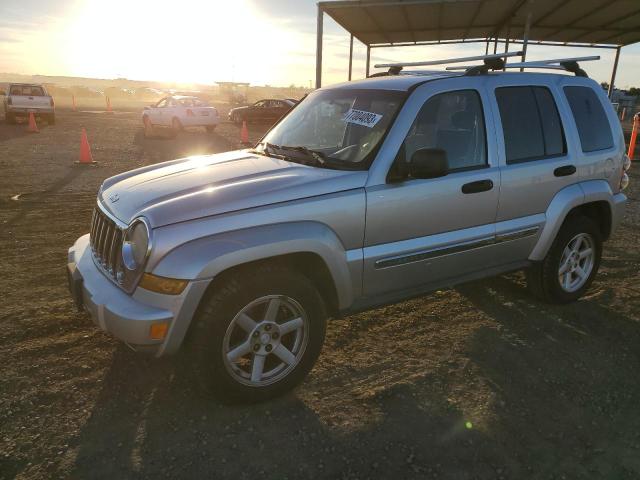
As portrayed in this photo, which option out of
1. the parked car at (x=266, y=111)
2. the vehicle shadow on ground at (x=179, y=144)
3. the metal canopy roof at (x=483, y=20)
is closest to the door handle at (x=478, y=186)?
the metal canopy roof at (x=483, y=20)

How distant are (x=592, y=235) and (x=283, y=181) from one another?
3.11m

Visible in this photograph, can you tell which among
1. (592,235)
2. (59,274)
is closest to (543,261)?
(592,235)


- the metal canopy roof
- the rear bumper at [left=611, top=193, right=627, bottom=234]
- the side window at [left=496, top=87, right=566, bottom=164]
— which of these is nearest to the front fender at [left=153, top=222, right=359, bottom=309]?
the side window at [left=496, top=87, right=566, bottom=164]

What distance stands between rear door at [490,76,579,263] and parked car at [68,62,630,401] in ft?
0.04

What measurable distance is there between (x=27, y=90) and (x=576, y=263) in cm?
2290

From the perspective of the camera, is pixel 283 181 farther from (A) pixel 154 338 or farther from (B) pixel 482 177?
(B) pixel 482 177

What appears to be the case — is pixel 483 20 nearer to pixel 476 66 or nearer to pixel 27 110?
pixel 476 66

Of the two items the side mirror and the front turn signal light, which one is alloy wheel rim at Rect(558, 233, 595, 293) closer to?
the side mirror

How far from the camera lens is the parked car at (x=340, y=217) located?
269 centimetres

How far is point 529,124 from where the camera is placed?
395 cm

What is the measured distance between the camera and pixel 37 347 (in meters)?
3.57

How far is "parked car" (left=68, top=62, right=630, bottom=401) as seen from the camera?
2688mm

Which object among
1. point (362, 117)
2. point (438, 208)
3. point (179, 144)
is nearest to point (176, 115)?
point (179, 144)

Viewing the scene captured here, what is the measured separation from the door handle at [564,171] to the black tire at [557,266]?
432mm
